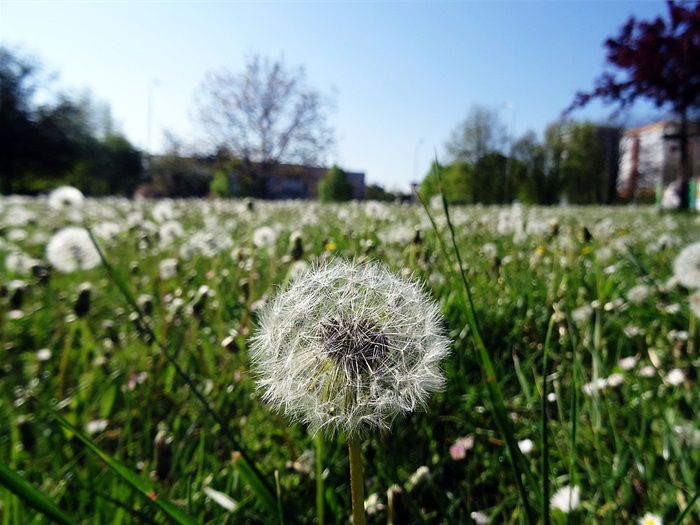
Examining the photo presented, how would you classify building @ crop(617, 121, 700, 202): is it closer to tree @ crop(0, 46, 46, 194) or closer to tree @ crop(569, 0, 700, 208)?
tree @ crop(569, 0, 700, 208)

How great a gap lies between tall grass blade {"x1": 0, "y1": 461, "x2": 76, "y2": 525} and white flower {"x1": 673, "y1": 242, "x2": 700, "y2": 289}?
2.27 meters

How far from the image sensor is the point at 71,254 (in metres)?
2.48

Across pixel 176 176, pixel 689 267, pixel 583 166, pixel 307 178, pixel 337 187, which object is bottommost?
pixel 689 267

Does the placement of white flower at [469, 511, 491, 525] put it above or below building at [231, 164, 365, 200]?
below

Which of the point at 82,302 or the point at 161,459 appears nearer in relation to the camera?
the point at 161,459

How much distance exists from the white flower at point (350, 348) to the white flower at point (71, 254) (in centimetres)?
203

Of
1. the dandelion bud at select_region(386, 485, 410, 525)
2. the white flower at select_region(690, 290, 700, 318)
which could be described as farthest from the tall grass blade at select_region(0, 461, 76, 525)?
the white flower at select_region(690, 290, 700, 318)

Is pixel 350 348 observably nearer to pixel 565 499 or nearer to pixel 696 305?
pixel 565 499

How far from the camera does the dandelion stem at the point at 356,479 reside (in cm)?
50

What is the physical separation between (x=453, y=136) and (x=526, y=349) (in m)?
43.6

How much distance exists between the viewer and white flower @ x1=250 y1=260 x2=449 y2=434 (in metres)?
0.60

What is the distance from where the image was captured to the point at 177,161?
137 ft

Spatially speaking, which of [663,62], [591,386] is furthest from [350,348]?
[663,62]

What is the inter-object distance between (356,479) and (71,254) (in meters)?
2.42
